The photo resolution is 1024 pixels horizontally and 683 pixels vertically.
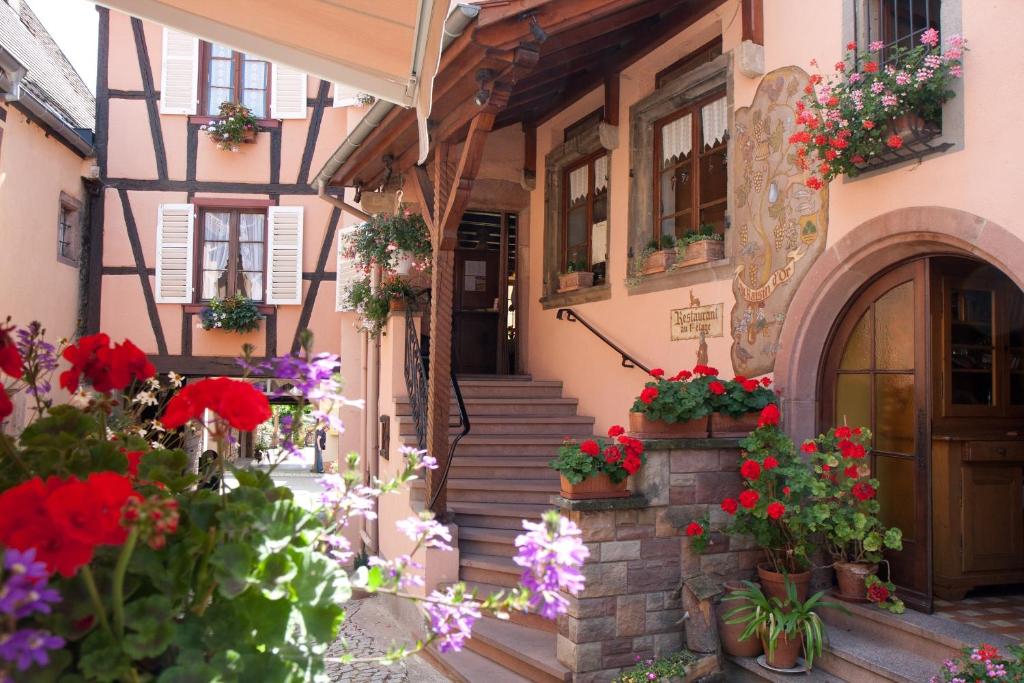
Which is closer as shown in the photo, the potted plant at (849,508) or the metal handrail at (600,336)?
the potted plant at (849,508)

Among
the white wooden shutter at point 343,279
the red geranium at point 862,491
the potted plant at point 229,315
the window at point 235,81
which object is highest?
the window at point 235,81

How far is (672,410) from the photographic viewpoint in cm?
458

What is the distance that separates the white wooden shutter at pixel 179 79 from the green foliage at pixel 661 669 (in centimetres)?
901

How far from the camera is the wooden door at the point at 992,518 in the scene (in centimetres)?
455

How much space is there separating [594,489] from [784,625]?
1111 millimetres

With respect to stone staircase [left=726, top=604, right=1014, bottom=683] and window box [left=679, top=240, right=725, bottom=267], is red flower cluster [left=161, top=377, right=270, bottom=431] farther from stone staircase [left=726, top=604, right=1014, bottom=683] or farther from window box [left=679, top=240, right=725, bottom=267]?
window box [left=679, top=240, right=725, bottom=267]

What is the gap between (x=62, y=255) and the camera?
9.99 m

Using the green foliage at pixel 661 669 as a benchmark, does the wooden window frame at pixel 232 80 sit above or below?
above

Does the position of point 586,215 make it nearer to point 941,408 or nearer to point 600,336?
point 600,336

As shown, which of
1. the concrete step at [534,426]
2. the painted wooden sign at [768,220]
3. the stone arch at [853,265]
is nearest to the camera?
the stone arch at [853,265]

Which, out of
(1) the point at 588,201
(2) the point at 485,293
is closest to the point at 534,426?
(1) the point at 588,201

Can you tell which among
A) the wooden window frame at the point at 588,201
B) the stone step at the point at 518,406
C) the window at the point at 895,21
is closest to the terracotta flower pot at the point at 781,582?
the window at the point at 895,21

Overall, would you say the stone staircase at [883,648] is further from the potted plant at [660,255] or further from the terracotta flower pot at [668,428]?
the potted plant at [660,255]

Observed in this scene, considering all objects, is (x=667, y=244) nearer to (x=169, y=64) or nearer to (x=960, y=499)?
(x=960, y=499)
